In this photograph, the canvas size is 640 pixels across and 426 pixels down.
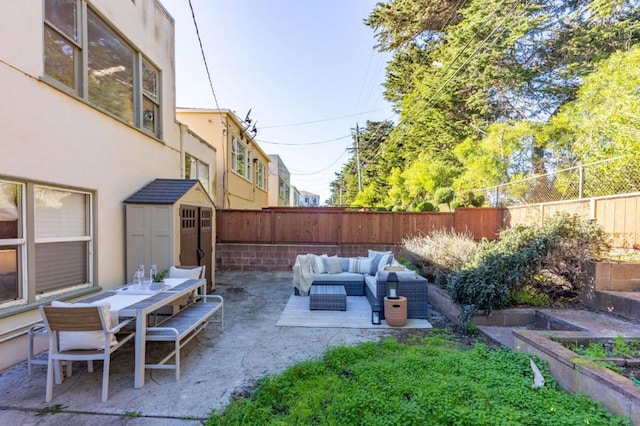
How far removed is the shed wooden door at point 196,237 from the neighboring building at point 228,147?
15.3ft

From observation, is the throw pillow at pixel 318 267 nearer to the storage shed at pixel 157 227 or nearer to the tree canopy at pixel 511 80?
the storage shed at pixel 157 227

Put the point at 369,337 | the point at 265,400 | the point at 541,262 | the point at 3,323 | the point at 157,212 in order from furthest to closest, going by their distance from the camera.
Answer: the point at 157,212 → the point at 541,262 → the point at 369,337 → the point at 3,323 → the point at 265,400

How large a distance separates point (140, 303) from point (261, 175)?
1677cm

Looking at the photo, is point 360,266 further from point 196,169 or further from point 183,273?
point 196,169

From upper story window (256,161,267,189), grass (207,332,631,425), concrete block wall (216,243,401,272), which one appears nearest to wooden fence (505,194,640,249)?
grass (207,332,631,425)

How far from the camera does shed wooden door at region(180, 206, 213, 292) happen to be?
5594mm

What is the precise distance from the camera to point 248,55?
31.8 ft

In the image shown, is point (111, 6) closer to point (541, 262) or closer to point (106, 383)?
point (106, 383)

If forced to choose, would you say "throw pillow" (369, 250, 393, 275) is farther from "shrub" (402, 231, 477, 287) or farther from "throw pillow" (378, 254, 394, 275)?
"shrub" (402, 231, 477, 287)

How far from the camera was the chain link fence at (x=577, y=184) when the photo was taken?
6012 mm

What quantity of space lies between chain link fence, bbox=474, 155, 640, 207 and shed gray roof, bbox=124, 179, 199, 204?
29.2ft

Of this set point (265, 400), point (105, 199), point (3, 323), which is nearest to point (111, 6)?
point (105, 199)

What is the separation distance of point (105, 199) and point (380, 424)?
507cm

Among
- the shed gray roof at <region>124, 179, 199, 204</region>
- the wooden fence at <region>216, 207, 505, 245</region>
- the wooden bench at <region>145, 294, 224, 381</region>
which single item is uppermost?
the shed gray roof at <region>124, 179, 199, 204</region>
